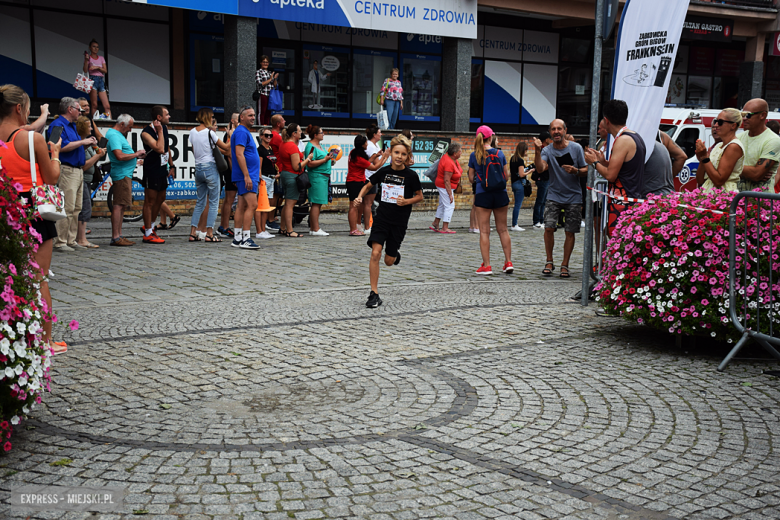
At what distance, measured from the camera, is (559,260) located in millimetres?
11812

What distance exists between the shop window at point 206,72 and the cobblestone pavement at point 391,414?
13.1m

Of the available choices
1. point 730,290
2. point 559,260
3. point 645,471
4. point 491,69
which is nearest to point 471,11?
point 491,69

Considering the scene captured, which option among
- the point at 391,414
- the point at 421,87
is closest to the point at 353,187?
the point at 391,414

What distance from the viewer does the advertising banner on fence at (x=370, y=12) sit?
17766 mm

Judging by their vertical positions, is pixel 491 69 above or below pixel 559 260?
above

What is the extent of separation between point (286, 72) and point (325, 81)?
3.99ft

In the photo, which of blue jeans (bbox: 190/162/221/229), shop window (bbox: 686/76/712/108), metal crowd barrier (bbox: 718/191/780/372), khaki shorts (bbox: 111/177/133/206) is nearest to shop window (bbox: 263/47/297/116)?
blue jeans (bbox: 190/162/221/229)

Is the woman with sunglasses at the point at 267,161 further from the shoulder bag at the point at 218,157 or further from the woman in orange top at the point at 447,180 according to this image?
the woman in orange top at the point at 447,180

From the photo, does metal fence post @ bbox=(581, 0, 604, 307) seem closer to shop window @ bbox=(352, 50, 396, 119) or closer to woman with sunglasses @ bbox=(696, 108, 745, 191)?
woman with sunglasses @ bbox=(696, 108, 745, 191)

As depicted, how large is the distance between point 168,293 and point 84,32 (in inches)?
494

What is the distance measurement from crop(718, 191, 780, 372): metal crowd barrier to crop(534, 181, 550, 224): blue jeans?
10.5 m

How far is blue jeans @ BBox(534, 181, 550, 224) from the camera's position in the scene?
54.0 ft

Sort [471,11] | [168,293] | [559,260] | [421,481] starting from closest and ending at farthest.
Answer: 1. [421,481]
2. [168,293]
3. [559,260]
4. [471,11]

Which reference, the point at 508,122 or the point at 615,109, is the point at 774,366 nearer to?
the point at 615,109
